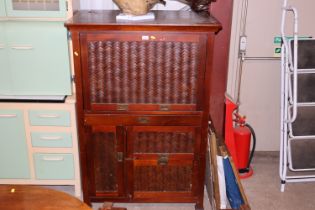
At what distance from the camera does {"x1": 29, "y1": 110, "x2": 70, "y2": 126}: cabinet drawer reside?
260 centimetres

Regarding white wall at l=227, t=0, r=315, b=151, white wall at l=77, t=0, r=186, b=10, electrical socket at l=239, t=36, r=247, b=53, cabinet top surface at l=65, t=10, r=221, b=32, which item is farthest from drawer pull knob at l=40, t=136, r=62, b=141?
electrical socket at l=239, t=36, r=247, b=53

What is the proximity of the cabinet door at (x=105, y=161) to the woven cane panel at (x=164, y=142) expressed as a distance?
132mm

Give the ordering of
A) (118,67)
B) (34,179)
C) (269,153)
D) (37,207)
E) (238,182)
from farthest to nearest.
Answer: (269,153)
(34,179)
(238,182)
(118,67)
(37,207)

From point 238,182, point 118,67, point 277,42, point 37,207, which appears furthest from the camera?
point 277,42

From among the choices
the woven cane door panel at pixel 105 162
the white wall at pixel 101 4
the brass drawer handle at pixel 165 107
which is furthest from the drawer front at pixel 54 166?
the white wall at pixel 101 4

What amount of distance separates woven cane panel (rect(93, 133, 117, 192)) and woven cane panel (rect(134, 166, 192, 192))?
171 mm

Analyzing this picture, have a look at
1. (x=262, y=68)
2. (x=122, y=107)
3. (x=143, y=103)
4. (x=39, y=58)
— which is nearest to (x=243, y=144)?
(x=262, y=68)

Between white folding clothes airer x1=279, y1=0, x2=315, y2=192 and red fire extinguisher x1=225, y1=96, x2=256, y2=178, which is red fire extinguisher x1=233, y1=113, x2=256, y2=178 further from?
white folding clothes airer x1=279, y1=0, x2=315, y2=192

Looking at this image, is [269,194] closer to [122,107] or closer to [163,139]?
[163,139]

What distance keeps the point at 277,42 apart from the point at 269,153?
1043 millimetres

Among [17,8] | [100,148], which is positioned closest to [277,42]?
[100,148]

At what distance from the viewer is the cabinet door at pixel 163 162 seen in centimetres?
252

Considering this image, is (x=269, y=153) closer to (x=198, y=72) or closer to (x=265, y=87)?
Answer: (x=265, y=87)

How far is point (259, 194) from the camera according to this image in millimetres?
2908
